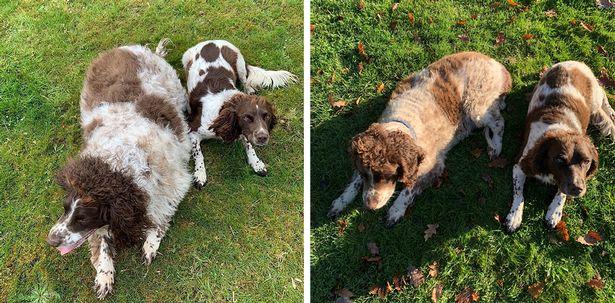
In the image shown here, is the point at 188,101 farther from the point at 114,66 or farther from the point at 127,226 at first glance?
the point at 127,226

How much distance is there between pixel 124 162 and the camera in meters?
4.55

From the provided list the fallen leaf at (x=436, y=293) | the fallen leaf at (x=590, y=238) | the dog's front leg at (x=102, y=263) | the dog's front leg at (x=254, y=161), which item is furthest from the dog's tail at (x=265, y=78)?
the fallen leaf at (x=590, y=238)

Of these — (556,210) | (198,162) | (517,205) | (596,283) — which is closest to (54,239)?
(198,162)

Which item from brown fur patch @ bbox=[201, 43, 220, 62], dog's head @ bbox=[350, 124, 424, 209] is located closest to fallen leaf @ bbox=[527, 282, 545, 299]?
dog's head @ bbox=[350, 124, 424, 209]

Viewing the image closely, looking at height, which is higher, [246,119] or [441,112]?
[441,112]

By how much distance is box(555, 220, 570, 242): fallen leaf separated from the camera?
5105mm

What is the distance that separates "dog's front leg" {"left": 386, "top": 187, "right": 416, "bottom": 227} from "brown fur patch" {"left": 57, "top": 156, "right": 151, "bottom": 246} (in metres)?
2.54

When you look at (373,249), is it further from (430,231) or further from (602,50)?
(602,50)

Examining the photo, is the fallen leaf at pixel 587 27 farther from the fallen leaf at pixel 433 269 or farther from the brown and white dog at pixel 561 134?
the fallen leaf at pixel 433 269

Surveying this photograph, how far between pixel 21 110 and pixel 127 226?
8.93ft

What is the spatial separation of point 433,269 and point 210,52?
3.50 m

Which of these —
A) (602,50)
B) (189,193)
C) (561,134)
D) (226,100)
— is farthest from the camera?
(602,50)

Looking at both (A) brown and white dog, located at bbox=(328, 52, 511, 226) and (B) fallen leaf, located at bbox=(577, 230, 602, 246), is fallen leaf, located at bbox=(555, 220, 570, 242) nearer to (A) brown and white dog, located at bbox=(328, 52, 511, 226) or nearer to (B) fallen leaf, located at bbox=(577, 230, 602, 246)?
(B) fallen leaf, located at bbox=(577, 230, 602, 246)

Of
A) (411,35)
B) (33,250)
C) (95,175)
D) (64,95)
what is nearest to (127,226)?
(95,175)
